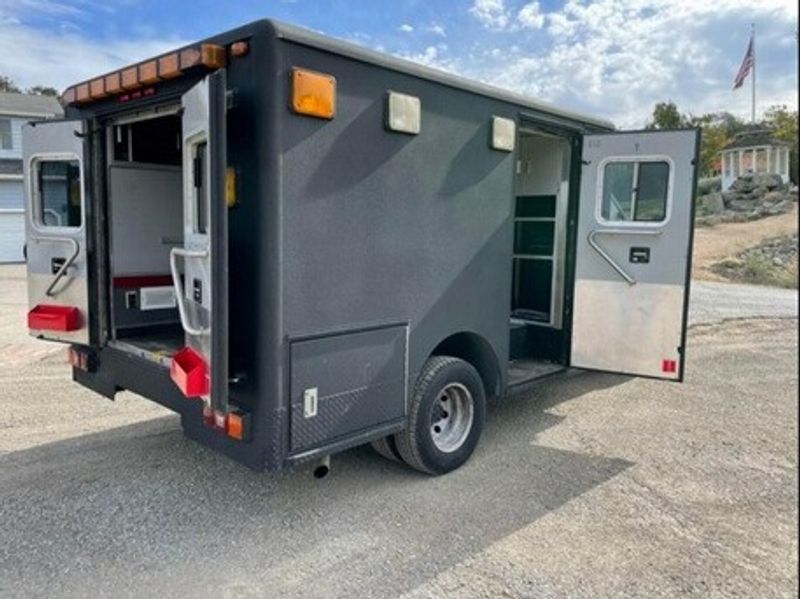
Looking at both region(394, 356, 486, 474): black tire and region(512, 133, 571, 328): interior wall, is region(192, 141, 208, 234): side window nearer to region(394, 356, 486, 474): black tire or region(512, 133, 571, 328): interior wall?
region(394, 356, 486, 474): black tire

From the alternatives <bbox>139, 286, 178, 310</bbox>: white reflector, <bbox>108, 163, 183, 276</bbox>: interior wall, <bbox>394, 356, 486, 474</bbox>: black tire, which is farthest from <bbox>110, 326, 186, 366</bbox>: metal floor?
<bbox>394, 356, 486, 474</bbox>: black tire

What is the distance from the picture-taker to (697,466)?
4594 millimetres

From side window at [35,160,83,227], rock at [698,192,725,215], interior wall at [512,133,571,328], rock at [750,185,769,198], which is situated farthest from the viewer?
Answer: rock at [698,192,725,215]

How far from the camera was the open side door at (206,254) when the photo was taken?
9.51ft

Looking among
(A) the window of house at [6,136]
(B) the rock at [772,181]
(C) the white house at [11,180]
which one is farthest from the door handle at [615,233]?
(A) the window of house at [6,136]

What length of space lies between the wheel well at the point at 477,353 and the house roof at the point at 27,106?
898 inches

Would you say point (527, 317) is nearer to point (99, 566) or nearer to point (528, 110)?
point (528, 110)

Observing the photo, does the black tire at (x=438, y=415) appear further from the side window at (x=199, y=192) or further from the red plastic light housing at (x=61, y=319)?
the red plastic light housing at (x=61, y=319)

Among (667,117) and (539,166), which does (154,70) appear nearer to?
(539,166)

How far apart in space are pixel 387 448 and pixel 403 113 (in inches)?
82.2

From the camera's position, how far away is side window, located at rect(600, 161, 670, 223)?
4879 mm

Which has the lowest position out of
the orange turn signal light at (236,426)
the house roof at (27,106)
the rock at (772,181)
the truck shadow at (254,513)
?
the truck shadow at (254,513)

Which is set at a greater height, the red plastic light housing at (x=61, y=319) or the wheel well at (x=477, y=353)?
the red plastic light housing at (x=61, y=319)

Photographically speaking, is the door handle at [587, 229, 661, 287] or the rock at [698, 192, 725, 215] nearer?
the door handle at [587, 229, 661, 287]
